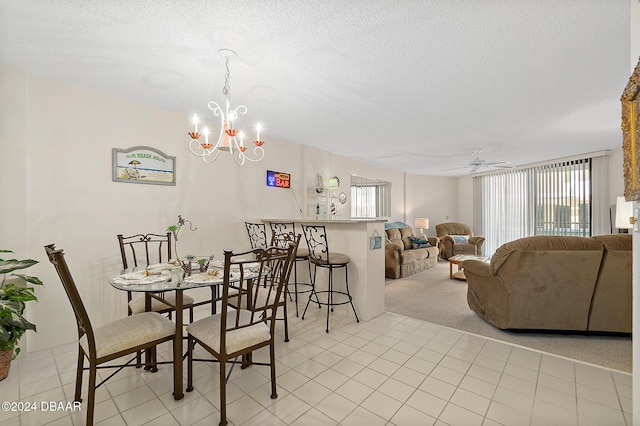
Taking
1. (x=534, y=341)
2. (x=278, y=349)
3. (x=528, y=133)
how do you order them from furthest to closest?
(x=528, y=133) < (x=534, y=341) < (x=278, y=349)

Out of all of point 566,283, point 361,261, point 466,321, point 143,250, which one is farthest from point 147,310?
point 566,283

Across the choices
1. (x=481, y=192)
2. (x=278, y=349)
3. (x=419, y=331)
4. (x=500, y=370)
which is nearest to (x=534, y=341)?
(x=500, y=370)

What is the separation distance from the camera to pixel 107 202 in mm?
2750

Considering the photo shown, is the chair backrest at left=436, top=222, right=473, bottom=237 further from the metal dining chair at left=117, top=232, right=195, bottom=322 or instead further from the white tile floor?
the metal dining chair at left=117, top=232, right=195, bottom=322

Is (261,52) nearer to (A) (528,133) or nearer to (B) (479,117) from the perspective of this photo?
(B) (479,117)

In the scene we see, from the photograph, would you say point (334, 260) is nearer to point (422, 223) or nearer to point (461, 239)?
point (422, 223)

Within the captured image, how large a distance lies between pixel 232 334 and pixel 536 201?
7648 millimetres

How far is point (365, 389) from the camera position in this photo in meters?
1.91

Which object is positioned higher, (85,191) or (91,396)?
(85,191)

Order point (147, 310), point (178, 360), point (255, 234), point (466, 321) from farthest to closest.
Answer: point (255, 234) → point (466, 321) → point (147, 310) → point (178, 360)

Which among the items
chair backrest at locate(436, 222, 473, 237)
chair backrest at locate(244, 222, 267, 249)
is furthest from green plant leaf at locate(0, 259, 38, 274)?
chair backrest at locate(436, 222, 473, 237)

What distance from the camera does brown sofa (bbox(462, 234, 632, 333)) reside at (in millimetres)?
2598

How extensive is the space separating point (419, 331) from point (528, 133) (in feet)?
11.1

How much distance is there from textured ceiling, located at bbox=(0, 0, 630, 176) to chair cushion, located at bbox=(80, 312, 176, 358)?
187cm
